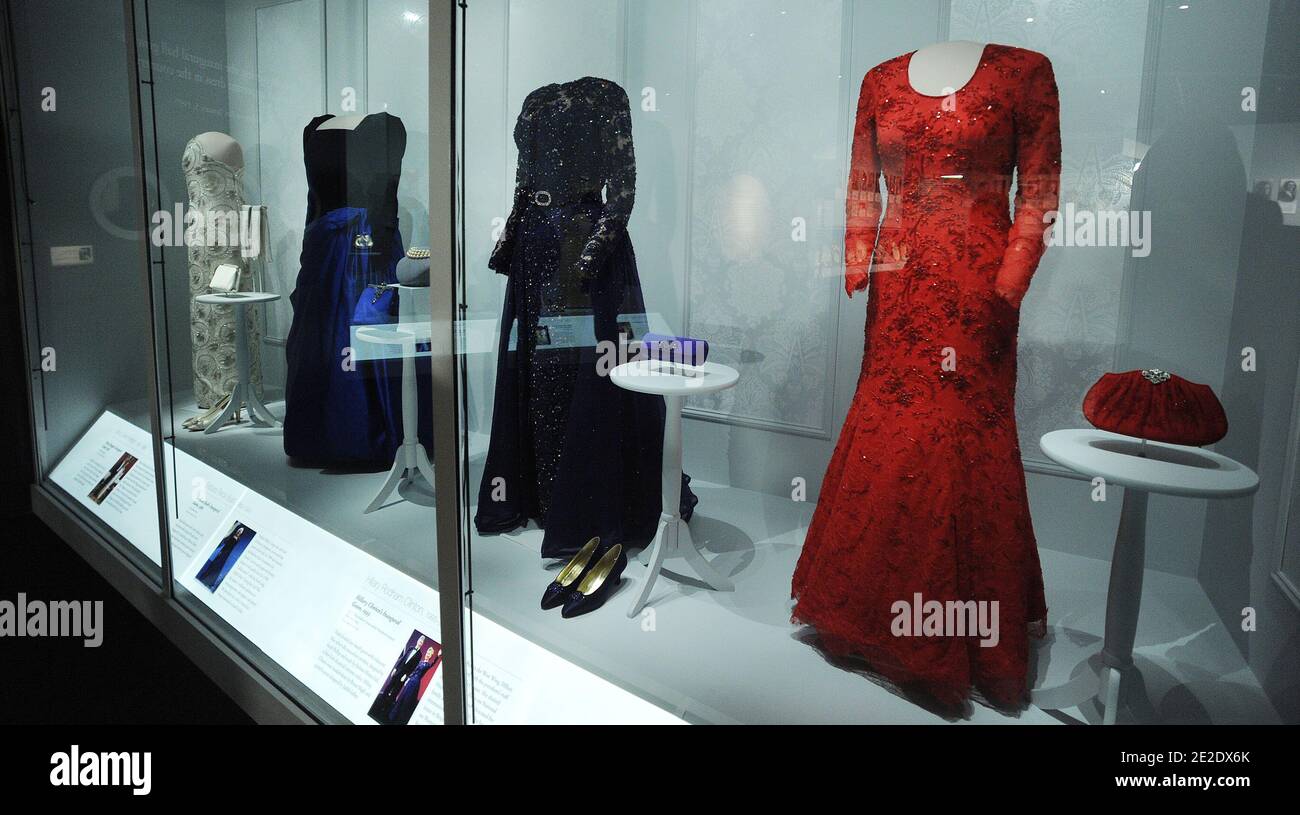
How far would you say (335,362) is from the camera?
10.5 feet

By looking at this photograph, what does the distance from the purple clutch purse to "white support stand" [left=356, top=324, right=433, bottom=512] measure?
0.75m

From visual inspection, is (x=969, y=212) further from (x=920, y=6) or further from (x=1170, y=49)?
(x=920, y=6)

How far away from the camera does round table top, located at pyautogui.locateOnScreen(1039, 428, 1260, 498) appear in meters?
1.18

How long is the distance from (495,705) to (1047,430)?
138cm

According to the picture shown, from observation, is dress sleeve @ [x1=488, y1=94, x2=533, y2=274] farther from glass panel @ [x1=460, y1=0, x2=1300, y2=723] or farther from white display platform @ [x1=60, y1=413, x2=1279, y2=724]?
white display platform @ [x1=60, y1=413, x2=1279, y2=724]

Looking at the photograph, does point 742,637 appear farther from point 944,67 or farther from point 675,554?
point 944,67

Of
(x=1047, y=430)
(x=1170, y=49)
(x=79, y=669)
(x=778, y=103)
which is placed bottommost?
(x=79, y=669)

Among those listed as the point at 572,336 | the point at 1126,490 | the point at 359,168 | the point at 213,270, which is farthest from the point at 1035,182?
Answer: the point at 213,270

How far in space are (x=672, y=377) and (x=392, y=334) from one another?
1167 mm

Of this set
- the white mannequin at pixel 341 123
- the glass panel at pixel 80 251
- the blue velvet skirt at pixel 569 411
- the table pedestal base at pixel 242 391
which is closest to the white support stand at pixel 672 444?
the blue velvet skirt at pixel 569 411

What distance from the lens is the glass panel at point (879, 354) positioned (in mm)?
1250

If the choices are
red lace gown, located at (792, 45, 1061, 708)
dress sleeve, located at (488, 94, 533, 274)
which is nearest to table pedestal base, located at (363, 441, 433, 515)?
dress sleeve, located at (488, 94, 533, 274)

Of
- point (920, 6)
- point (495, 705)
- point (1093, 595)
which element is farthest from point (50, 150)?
point (1093, 595)
